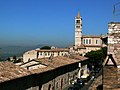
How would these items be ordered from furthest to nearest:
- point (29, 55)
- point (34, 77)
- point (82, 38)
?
point (82, 38), point (29, 55), point (34, 77)

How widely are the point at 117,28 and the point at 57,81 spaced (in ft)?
90.7

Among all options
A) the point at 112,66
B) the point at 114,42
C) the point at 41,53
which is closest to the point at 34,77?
the point at 114,42

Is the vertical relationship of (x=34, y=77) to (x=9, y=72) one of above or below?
below

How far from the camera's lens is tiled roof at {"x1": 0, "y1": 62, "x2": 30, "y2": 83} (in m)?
19.7

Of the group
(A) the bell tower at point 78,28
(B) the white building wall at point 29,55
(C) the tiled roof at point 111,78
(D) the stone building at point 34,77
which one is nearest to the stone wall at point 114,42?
(C) the tiled roof at point 111,78

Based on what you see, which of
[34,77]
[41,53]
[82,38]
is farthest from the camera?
[82,38]

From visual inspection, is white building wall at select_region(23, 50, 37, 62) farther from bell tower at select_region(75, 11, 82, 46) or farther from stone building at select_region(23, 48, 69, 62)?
bell tower at select_region(75, 11, 82, 46)

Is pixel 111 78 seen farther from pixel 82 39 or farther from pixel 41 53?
pixel 82 39

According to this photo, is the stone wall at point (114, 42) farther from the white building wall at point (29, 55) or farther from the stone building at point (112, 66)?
the white building wall at point (29, 55)

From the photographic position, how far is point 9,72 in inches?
843

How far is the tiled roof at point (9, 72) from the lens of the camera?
19719 millimetres

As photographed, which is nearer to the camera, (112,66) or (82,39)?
(112,66)

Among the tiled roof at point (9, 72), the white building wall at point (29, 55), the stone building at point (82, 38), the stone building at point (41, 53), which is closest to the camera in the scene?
the tiled roof at point (9, 72)

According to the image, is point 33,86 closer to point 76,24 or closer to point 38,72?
point 38,72
